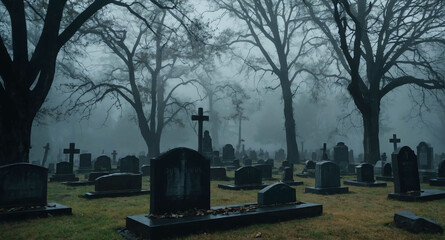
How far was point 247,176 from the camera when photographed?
12.5 meters

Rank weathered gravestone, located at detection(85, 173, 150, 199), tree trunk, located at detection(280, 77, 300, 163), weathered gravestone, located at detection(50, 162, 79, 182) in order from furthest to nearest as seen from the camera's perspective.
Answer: tree trunk, located at detection(280, 77, 300, 163), weathered gravestone, located at detection(50, 162, 79, 182), weathered gravestone, located at detection(85, 173, 150, 199)

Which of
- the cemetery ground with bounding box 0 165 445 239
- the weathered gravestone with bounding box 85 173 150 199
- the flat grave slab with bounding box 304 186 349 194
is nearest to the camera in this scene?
Answer: the cemetery ground with bounding box 0 165 445 239

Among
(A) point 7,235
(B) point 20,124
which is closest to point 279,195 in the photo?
(A) point 7,235

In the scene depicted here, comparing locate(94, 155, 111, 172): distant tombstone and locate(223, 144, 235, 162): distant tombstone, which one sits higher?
locate(223, 144, 235, 162): distant tombstone

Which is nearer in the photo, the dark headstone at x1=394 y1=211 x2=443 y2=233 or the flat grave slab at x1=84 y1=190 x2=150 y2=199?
the dark headstone at x1=394 y1=211 x2=443 y2=233

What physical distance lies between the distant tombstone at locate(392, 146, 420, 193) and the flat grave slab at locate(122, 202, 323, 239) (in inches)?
172

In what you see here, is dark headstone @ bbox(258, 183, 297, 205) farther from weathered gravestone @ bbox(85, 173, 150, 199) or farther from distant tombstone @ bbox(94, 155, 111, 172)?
distant tombstone @ bbox(94, 155, 111, 172)

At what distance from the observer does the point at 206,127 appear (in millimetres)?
69625

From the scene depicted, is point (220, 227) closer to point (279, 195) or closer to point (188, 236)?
point (188, 236)

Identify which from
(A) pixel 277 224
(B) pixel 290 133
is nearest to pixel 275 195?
(A) pixel 277 224

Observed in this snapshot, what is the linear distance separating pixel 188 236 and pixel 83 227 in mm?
2185

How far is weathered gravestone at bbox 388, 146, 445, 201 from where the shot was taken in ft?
30.5

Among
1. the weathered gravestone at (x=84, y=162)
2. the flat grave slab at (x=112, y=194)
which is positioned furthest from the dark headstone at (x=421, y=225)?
the weathered gravestone at (x=84, y=162)

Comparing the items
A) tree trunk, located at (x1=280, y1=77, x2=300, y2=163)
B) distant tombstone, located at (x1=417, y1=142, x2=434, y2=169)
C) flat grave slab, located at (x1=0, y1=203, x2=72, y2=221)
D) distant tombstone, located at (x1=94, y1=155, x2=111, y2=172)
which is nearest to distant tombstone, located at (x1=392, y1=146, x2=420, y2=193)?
flat grave slab, located at (x1=0, y1=203, x2=72, y2=221)
